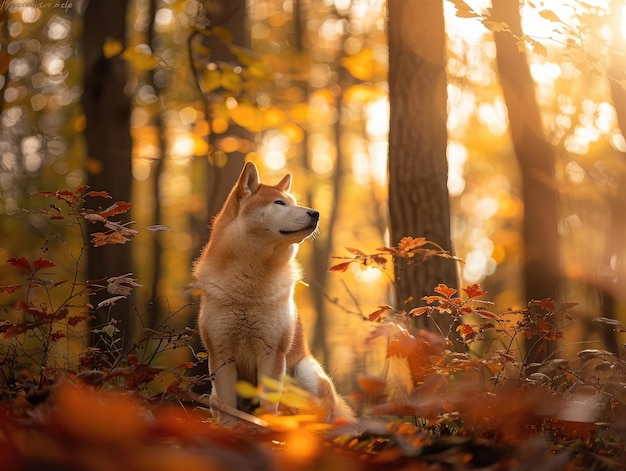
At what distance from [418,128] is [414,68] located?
1.88 feet

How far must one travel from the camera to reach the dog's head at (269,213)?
5.91m

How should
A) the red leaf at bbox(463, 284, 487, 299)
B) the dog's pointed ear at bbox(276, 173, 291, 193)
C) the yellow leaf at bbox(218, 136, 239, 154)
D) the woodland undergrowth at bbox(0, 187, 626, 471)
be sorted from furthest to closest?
the yellow leaf at bbox(218, 136, 239, 154), the dog's pointed ear at bbox(276, 173, 291, 193), the red leaf at bbox(463, 284, 487, 299), the woodland undergrowth at bbox(0, 187, 626, 471)

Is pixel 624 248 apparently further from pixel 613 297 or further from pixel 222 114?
pixel 222 114

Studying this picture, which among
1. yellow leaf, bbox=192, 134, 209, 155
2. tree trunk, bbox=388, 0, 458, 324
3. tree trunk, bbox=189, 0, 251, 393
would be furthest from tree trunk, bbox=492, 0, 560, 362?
yellow leaf, bbox=192, 134, 209, 155

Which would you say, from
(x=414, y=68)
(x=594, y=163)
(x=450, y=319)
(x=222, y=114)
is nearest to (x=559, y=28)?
(x=414, y=68)

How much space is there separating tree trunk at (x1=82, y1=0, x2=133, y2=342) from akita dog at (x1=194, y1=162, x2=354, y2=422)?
2.72 meters

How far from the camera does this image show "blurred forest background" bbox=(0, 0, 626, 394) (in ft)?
20.9

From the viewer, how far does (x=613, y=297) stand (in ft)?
32.8

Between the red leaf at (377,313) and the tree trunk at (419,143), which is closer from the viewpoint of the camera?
the red leaf at (377,313)

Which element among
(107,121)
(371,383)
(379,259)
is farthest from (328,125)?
(371,383)

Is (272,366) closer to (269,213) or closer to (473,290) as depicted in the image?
(269,213)

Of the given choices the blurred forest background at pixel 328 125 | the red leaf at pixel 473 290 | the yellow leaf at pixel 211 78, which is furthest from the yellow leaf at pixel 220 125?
the red leaf at pixel 473 290

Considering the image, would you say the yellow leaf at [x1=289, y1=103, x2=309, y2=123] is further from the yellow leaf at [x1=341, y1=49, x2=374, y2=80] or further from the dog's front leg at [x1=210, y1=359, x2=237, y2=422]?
the dog's front leg at [x1=210, y1=359, x2=237, y2=422]

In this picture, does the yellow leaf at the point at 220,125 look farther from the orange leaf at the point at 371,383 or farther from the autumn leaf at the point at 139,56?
the orange leaf at the point at 371,383
